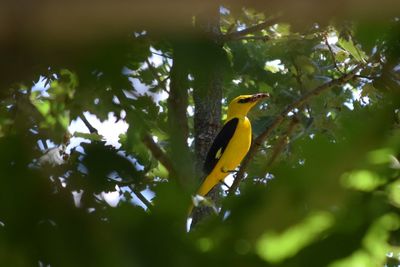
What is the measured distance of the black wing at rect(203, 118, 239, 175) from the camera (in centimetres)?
537

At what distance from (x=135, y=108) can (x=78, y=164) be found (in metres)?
0.27

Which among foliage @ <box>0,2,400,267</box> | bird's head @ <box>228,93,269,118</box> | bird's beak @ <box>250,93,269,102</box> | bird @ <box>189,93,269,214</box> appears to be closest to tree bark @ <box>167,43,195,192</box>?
foliage @ <box>0,2,400,267</box>

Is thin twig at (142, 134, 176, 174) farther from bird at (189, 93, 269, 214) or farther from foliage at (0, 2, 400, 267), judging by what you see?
bird at (189, 93, 269, 214)

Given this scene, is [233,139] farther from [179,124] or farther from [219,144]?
[179,124]

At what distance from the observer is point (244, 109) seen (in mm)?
6098

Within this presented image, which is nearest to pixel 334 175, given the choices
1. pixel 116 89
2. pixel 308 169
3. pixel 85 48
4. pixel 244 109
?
pixel 308 169

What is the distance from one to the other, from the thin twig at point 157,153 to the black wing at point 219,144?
3.91 metres

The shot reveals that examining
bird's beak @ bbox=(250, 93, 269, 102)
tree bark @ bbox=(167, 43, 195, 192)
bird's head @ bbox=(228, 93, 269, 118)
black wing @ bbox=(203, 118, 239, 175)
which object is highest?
bird's head @ bbox=(228, 93, 269, 118)

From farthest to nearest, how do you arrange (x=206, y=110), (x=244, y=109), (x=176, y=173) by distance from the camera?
1. (x=244, y=109)
2. (x=206, y=110)
3. (x=176, y=173)

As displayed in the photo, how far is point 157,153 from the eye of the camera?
1115 mm

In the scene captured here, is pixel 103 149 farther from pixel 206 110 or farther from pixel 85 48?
pixel 206 110

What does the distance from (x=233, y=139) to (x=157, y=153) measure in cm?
499

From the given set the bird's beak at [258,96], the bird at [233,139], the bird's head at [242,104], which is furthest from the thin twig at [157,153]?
the bird's head at [242,104]

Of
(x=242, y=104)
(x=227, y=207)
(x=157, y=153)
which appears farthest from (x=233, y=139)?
(x=227, y=207)
